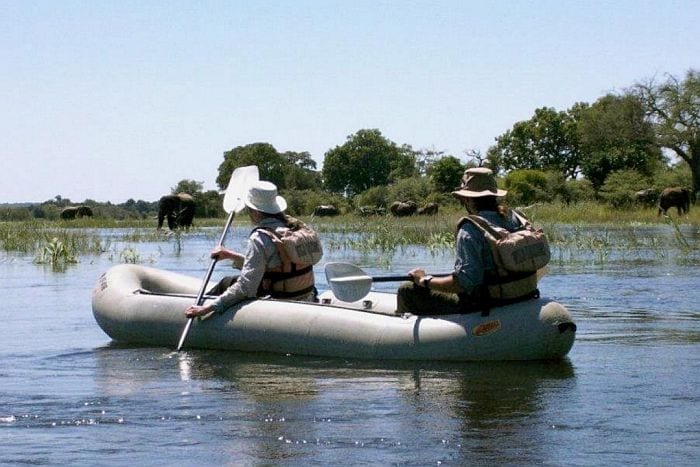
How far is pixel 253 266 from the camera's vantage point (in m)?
8.83

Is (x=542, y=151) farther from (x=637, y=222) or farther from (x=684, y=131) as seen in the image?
(x=637, y=222)

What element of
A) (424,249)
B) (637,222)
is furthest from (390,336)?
(637,222)

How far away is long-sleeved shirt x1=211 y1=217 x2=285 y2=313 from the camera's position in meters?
8.74

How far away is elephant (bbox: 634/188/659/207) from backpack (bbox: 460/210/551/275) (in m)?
35.6

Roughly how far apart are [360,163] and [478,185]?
8423cm

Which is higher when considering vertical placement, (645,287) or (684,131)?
(684,131)

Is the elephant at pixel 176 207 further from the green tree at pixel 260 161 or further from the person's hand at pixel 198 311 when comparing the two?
the green tree at pixel 260 161

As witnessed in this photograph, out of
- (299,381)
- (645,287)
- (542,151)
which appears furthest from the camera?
(542,151)

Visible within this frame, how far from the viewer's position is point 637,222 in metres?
34.4

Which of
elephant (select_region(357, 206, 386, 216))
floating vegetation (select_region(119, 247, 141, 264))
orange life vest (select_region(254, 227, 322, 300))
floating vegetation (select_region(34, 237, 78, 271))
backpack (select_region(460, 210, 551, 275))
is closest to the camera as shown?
backpack (select_region(460, 210, 551, 275))

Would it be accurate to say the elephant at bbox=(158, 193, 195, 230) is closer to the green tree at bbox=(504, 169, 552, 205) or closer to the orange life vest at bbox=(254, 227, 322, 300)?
the green tree at bbox=(504, 169, 552, 205)

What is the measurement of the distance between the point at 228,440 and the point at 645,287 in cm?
873

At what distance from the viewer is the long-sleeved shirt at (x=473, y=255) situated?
7.81m

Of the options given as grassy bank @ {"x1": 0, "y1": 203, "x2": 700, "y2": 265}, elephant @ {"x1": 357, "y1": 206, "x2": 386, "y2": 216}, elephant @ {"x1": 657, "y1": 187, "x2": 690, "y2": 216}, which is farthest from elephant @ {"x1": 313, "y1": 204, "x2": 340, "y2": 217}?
grassy bank @ {"x1": 0, "y1": 203, "x2": 700, "y2": 265}
